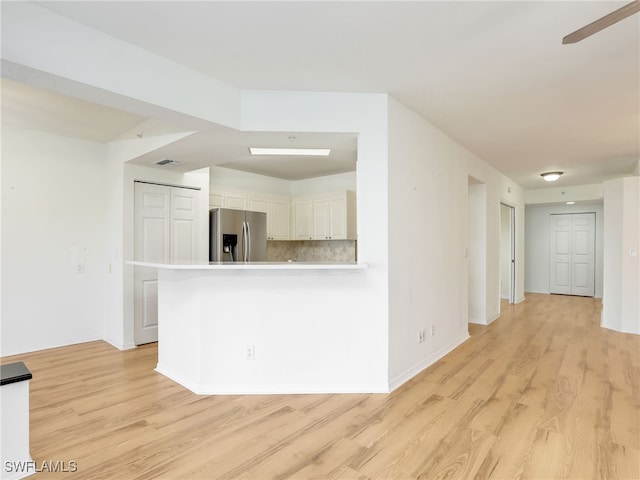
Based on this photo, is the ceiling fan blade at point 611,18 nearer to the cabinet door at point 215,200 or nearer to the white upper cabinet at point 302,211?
the white upper cabinet at point 302,211

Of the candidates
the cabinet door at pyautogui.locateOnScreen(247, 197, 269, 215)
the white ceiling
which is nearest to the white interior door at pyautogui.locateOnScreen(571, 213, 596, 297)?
the white ceiling

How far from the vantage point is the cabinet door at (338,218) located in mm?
5488

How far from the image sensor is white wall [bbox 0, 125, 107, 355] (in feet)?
12.7

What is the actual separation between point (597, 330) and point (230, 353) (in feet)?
17.2

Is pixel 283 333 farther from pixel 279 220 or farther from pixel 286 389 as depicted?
pixel 279 220

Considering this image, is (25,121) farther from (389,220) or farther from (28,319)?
(389,220)

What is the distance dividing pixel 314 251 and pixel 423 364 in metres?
3.28

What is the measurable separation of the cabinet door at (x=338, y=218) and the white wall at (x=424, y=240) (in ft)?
5.94

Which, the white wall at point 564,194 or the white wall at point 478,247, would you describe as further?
the white wall at point 564,194

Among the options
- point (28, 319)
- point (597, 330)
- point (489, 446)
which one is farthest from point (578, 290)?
point (28, 319)

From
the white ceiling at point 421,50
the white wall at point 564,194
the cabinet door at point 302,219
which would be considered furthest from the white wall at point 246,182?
the white wall at point 564,194

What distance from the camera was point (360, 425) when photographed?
239 cm

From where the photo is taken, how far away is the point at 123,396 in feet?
9.36

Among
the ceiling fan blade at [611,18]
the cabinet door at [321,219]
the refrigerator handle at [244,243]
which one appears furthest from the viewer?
the cabinet door at [321,219]
